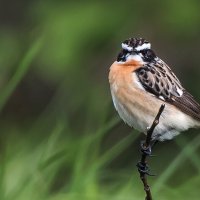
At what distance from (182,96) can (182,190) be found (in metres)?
0.82

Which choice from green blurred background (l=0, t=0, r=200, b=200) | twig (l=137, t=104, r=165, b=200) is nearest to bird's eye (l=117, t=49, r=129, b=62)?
twig (l=137, t=104, r=165, b=200)

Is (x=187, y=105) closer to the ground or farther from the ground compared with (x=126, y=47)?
closer to the ground

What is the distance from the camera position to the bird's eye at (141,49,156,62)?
5898mm

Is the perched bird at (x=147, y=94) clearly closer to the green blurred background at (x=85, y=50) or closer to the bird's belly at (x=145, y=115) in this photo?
the bird's belly at (x=145, y=115)

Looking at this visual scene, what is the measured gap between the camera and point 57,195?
6.64 metres

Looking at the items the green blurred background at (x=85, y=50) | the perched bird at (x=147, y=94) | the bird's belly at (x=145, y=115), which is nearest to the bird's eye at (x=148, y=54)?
the perched bird at (x=147, y=94)

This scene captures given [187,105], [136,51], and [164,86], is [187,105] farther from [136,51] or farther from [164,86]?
[136,51]

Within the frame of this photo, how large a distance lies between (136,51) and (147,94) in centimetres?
29

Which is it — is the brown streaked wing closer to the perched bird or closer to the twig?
the perched bird

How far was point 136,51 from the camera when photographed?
5.85 m

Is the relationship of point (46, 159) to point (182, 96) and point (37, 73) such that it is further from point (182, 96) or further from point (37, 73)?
point (37, 73)

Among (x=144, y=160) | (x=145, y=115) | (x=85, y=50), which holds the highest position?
(x=85, y=50)

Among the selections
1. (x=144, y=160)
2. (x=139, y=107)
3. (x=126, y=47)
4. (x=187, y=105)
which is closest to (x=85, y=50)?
(x=187, y=105)

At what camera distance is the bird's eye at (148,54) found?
5898 mm
